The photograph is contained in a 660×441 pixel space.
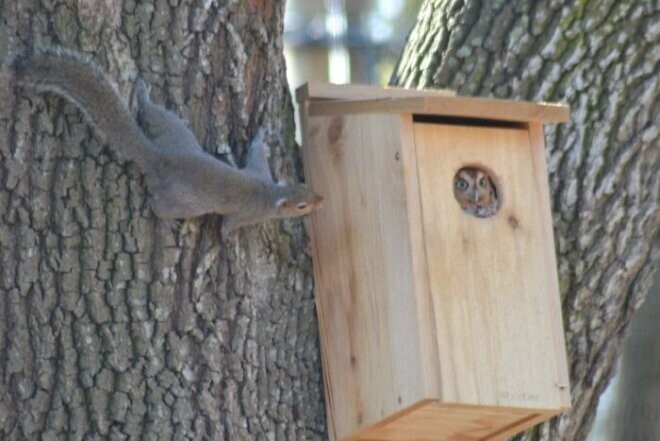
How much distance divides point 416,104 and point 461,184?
279 millimetres

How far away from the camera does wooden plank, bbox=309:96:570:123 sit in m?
3.11

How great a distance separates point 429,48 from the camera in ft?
12.6

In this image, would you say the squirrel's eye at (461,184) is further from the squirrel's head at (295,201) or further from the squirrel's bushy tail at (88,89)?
the squirrel's bushy tail at (88,89)

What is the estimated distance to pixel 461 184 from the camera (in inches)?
130

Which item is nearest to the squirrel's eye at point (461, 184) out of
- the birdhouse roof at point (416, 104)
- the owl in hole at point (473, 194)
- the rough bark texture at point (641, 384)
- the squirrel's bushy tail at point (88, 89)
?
the owl in hole at point (473, 194)

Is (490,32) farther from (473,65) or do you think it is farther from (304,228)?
(304,228)

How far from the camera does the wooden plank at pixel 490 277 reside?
10.2 ft

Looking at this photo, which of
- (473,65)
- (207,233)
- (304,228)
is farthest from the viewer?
(473,65)

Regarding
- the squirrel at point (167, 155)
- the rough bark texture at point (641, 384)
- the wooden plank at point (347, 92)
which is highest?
the wooden plank at point (347, 92)

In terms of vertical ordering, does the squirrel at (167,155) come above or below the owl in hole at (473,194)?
above

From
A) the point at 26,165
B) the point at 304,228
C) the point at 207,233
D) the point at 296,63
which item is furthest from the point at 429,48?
the point at 296,63

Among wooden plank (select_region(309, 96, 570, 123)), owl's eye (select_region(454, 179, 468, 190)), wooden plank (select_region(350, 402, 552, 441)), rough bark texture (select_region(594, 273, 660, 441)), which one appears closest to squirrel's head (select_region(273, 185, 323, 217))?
wooden plank (select_region(309, 96, 570, 123))

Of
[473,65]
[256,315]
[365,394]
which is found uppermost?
[473,65]

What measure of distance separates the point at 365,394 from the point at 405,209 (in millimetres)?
431
